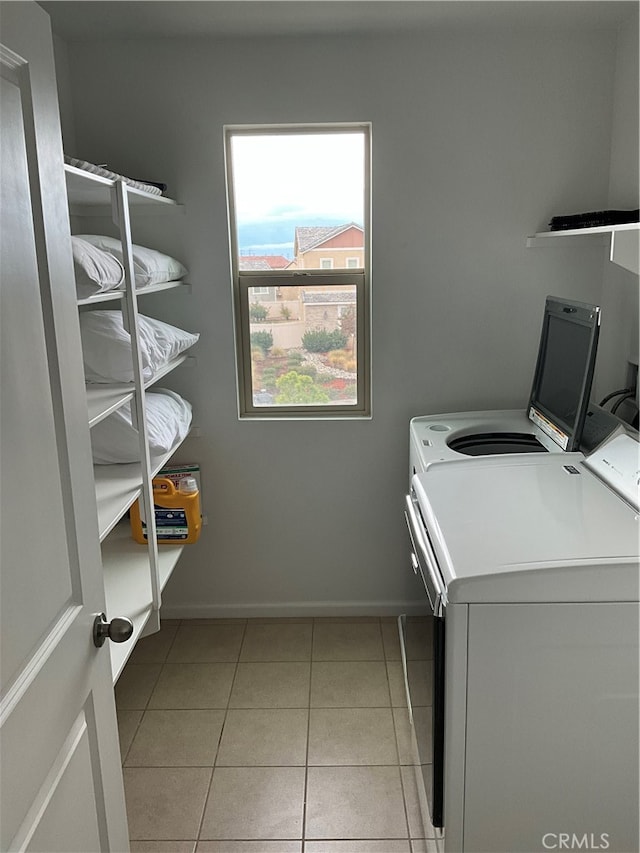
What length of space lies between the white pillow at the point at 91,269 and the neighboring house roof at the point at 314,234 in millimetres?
1078

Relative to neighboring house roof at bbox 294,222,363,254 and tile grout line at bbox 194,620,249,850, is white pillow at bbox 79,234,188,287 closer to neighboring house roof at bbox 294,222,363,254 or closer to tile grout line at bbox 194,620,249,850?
neighboring house roof at bbox 294,222,363,254

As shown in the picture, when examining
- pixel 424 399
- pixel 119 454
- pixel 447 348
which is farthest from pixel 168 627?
pixel 447 348

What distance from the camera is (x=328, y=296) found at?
2846 mm

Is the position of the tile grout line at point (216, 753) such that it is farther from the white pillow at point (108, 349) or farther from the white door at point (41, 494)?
the white pillow at point (108, 349)

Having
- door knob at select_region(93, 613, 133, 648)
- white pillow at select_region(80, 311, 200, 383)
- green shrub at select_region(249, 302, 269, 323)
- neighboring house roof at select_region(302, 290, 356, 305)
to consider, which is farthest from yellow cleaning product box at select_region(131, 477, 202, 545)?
door knob at select_region(93, 613, 133, 648)

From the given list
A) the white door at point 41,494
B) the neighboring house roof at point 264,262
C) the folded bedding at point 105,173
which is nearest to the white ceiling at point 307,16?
the folded bedding at point 105,173

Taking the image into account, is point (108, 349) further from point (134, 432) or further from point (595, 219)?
point (595, 219)

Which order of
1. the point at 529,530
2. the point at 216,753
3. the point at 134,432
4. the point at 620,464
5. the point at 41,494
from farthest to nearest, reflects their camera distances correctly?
the point at 216,753, the point at 134,432, the point at 620,464, the point at 529,530, the point at 41,494

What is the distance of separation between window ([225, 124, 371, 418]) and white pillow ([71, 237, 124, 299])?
1024 mm

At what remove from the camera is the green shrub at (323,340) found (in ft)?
9.46

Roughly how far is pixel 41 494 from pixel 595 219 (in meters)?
1.97

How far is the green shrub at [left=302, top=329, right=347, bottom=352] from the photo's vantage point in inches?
113

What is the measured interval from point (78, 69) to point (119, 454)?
4.90ft

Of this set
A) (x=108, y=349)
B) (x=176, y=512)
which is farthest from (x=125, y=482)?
(x=176, y=512)
